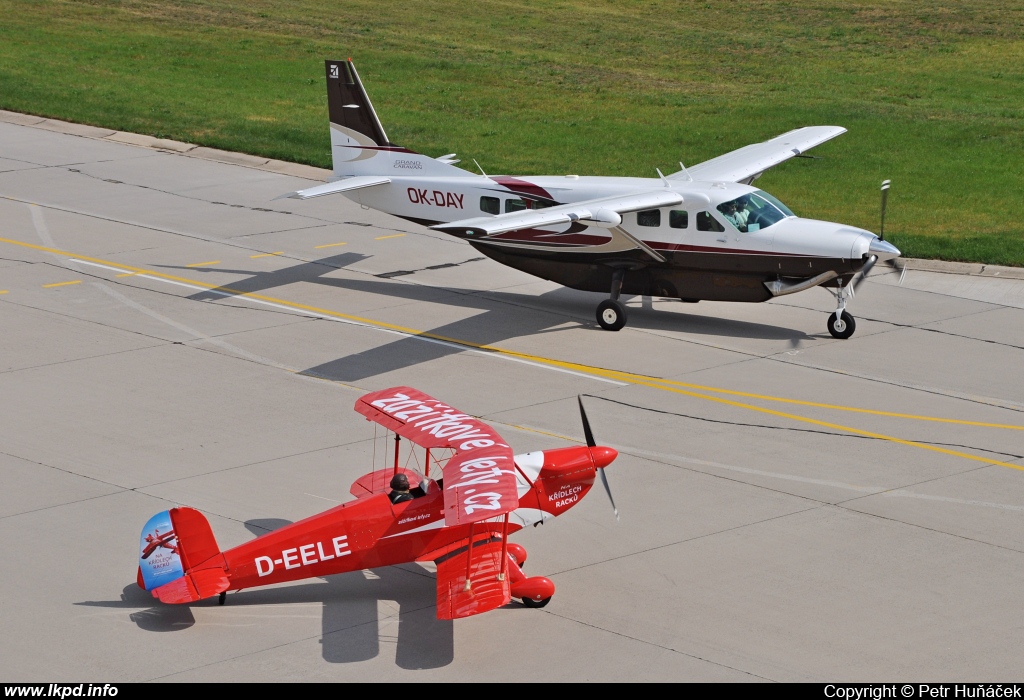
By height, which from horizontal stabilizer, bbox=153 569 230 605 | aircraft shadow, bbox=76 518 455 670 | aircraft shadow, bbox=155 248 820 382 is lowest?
aircraft shadow, bbox=76 518 455 670

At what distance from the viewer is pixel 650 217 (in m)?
22.0

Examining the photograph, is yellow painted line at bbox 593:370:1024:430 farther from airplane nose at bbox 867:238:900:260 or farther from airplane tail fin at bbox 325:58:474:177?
airplane tail fin at bbox 325:58:474:177

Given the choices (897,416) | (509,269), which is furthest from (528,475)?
(509,269)

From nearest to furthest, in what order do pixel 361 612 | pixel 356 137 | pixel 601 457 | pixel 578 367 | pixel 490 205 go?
pixel 361 612 → pixel 601 457 → pixel 578 367 → pixel 490 205 → pixel 356 137

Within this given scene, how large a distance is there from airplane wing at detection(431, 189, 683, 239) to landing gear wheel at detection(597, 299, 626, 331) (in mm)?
1332

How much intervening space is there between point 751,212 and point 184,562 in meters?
12.6

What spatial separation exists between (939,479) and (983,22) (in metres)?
42.7

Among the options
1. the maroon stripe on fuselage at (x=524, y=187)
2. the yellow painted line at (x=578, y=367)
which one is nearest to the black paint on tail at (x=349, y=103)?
the maroon stripe on fuselage at (x=524, y=187)

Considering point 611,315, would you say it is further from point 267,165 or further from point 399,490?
point 267,165

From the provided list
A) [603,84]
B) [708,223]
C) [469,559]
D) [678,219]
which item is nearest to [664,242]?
[678,219]

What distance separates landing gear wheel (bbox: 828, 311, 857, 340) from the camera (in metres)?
21.7

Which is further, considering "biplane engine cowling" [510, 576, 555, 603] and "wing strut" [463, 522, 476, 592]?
"biplane engine cowling" [510, 576, 555, 603]

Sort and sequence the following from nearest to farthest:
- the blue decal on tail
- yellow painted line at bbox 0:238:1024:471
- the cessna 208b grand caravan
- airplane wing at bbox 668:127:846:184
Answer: the blue decal on tail → yellow painted line at bbox 0:238:1024:471 → the cessna 208b grand caravan → airplane wing at bbox 668:127:846:184

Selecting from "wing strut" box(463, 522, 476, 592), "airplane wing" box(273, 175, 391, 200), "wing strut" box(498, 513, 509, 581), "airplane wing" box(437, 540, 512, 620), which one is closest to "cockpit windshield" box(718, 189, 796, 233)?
"airplane wing" box(273, 175, 391, 200)
